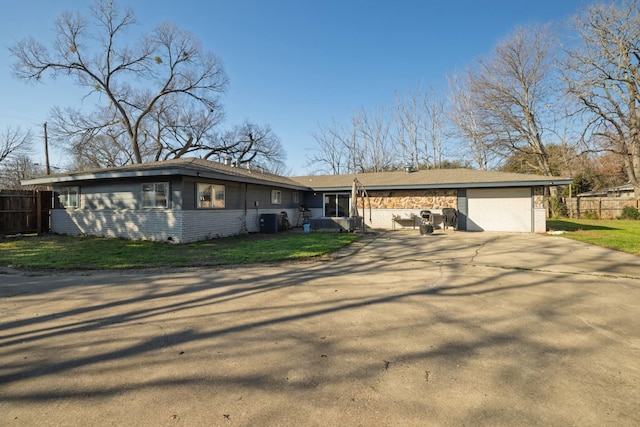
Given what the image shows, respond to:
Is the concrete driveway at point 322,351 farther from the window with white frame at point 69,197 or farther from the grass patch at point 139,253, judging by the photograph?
the window with white frame at point 69,197

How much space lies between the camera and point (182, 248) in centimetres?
985

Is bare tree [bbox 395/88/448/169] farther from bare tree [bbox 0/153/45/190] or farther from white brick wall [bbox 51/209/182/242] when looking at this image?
bare tree [bbox 0/153/45/190]

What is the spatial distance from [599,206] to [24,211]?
34.9 m

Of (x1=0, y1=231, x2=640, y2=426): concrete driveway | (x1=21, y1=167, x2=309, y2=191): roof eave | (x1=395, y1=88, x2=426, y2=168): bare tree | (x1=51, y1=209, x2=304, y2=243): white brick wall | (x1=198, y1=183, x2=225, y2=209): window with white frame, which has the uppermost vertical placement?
(x1=395, y1=88, x2=426, y2=168): bare tree

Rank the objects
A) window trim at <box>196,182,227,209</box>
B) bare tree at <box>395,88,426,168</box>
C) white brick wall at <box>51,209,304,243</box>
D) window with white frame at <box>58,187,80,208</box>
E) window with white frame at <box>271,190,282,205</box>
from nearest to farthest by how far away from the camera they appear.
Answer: white brick wall at <box>51,209,304,243</box>, window trim at <box>196,182,227,209</box>, window with white frame at <box>58,187,80,208</box>, window with white frame at <box>271,190,282,205</box>, bare tree at <box>395,88,426,168</box>

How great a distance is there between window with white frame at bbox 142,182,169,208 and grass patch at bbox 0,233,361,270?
1438 mm

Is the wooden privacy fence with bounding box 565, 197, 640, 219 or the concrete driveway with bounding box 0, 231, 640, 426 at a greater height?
the wooden privacy fence with bounding box 565, 197, 640, 219

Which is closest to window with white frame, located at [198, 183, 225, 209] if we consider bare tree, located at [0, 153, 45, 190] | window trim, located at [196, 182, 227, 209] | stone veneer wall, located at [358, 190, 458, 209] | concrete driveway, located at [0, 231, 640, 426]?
window trim, located at [196, 182, 227, 209]

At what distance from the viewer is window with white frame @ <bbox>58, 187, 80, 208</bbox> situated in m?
13.5

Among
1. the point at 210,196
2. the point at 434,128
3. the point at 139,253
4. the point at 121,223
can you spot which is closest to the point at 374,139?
the point at 434,128

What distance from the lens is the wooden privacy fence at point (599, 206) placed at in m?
22.6

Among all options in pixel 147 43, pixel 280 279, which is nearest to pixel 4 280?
pixel 280 279

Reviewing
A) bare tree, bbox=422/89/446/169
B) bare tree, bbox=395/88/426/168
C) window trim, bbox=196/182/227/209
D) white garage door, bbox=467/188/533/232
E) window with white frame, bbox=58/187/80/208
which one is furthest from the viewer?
bare tree, bbox=395/88/426/168

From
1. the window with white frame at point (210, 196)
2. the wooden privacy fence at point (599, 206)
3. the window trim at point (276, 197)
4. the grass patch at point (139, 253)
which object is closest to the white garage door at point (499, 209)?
the grass patch at point (139, 253)
